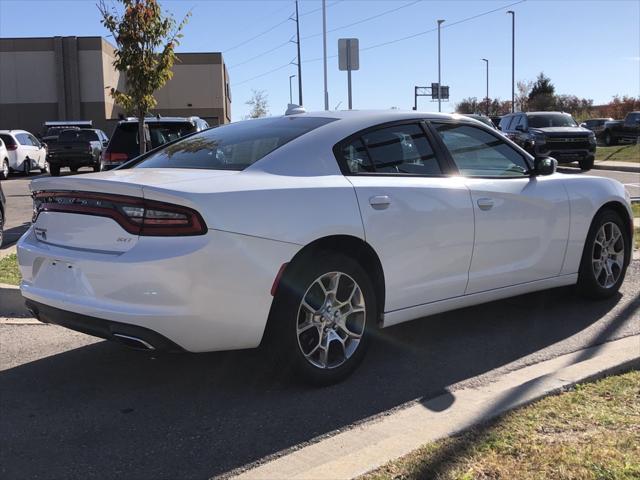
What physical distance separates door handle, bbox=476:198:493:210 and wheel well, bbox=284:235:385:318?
0.99m

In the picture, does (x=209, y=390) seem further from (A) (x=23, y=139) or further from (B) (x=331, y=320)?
(A) (x=23, y=139)

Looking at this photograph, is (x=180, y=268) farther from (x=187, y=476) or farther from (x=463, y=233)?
(x=463, y=233)

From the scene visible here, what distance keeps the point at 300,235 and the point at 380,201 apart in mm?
659

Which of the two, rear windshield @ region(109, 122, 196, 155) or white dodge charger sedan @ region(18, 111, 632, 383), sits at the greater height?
rear windshield @ region(109, 122, 196, 155)

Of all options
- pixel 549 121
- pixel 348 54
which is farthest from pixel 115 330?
pixel 549 121

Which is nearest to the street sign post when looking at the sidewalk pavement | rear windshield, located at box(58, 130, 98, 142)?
the sidewalk pavement

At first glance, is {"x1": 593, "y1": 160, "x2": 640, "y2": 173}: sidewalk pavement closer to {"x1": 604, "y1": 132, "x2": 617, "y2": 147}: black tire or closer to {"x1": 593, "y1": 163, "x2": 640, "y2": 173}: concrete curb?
{"x1": 593, "y1": 163, "x2": 640, "y2": 173}: concrete curb

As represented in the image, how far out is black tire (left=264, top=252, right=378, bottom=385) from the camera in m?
3.71

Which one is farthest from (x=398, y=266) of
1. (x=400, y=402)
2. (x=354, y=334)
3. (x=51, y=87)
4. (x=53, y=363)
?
(x=51, y=87)

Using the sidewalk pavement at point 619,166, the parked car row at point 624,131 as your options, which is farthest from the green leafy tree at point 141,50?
the parked car row at point 624,131

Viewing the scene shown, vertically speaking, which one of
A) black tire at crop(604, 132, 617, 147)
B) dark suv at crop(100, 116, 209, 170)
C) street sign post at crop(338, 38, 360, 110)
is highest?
street sign post at crop(338, 38, 360, 110)

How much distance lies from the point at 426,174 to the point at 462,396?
5.05ft

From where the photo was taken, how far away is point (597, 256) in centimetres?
573

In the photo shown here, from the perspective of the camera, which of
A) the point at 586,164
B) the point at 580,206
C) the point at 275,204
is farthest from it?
the point at 586,164
